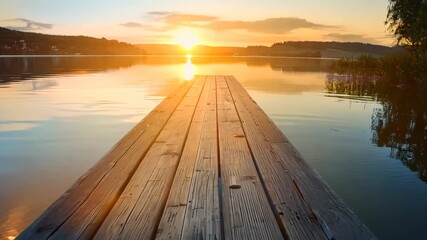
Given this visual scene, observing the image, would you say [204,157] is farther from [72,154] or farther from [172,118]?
[72,154]

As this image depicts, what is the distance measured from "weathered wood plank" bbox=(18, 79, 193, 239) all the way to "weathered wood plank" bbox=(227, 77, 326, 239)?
120 centimetres

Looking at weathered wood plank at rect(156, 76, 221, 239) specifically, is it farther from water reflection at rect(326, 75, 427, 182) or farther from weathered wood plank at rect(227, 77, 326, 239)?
water reflection at rect(326, 75, 427, 182)

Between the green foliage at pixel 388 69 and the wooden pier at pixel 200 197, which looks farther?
the green foliage at pixel 388 69

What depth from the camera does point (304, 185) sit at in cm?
294

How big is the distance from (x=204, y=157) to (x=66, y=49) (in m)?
170

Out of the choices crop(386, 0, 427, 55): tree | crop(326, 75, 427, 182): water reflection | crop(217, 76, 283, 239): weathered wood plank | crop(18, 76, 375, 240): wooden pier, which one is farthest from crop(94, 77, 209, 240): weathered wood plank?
crop(386, 0, 427, 55): tree

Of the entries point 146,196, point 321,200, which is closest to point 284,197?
point 321,200

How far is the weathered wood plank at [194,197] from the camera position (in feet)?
7.09

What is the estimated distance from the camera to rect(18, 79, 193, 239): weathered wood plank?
2.16 meters

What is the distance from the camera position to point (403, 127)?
1001 cm

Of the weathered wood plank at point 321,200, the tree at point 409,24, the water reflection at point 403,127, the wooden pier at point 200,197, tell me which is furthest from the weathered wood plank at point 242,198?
the tree at point 409,24

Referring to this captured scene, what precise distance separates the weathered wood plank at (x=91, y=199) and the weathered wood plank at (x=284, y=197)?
1.20 m

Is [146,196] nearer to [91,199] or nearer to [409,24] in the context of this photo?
[91,199]

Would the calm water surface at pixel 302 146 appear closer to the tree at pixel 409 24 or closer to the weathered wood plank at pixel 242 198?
the weathered wood plank at pixel 242 198
